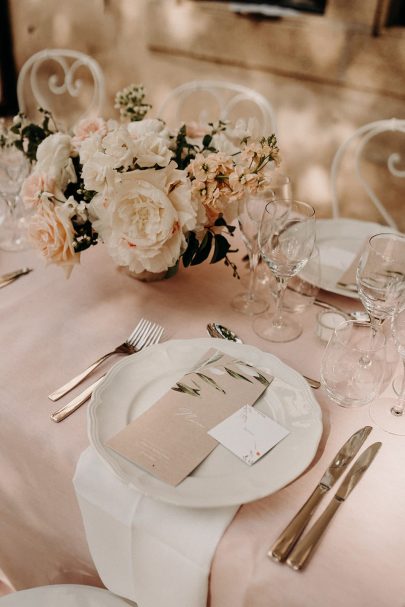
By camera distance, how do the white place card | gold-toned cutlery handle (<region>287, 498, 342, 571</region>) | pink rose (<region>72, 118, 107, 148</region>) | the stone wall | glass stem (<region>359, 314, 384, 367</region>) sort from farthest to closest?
the stone wall
pink rose (<region>72, 118, 107, 148</region>)
glass stem (<region>359, 314, 384, 367</region>)
the white place card
gold-toned cutlery handle (<region>287, 498, 342, 571</region>)

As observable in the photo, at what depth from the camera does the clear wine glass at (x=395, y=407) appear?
2.85 feet

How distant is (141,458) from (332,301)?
21.2 inches

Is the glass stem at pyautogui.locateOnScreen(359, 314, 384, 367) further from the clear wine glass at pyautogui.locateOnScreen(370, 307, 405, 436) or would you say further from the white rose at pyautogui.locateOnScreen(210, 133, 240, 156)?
the white rose at pyautogui.locateOnScreen(210, 133, 240, 156)

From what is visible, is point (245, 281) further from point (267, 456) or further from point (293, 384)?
point (267, 456)

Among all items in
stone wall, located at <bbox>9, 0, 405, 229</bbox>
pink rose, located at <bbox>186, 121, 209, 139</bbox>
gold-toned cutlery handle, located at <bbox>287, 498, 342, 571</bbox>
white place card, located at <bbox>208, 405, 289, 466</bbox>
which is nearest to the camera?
gold-toned cutlery handle, located at <bbox>287, 498, 342, 571</bbox>

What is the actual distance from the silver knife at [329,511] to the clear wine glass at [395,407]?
0.17 feet

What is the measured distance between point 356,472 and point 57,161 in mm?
704

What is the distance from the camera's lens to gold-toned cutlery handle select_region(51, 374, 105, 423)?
861mm

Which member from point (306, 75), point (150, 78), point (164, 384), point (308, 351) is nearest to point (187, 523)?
point (164, 384)

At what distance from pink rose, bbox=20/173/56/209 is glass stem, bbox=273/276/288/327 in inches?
16.5

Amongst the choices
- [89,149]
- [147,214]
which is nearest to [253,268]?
[147,214]

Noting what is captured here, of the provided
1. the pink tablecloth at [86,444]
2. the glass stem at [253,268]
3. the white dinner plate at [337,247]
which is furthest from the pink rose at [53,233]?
the white dinner plate at [337,247]

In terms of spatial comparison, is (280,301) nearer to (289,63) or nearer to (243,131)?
(243,131)

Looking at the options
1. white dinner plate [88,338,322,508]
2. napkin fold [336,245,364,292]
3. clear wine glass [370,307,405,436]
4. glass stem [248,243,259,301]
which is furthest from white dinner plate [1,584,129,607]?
napkin fold [336,245,364,292]
